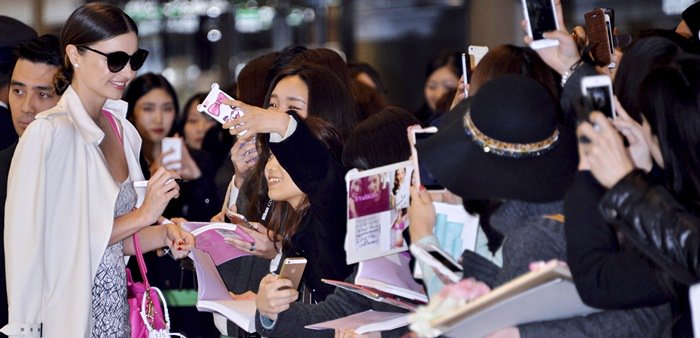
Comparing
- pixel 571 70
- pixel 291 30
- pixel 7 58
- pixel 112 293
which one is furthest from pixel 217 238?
pixel 291 30

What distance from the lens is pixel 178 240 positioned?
13.1 feet

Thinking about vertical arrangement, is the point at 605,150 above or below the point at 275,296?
above

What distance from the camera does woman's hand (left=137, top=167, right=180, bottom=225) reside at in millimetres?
3846

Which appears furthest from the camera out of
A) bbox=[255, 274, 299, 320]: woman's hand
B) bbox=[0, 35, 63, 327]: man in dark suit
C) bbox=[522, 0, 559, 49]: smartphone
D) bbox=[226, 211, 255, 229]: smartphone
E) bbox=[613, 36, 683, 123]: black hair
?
bbox=[0, 35, 63, 327]: man in dark suit

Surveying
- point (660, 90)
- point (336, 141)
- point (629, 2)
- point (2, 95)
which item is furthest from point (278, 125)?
point (629, 2)

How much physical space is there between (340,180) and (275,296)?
43 cm

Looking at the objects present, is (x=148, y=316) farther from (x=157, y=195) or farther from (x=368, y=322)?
(x=368, y=322)

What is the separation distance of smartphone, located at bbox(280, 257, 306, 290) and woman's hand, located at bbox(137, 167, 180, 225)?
1.73ft

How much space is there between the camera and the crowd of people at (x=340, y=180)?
2.58m

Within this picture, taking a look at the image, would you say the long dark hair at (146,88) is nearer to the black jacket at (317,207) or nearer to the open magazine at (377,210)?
the black jacket at (317,207)

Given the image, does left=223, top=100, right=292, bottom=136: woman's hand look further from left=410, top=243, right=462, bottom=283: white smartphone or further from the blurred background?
the blurred background

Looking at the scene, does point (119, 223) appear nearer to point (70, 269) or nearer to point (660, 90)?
point (70, 269)

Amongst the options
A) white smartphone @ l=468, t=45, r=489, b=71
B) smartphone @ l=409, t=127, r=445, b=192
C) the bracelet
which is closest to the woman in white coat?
smartphone @ l=409, t=127, r=445, b=192

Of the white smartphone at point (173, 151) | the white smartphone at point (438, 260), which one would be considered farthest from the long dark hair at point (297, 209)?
the white smartphone at point (173, 151)
